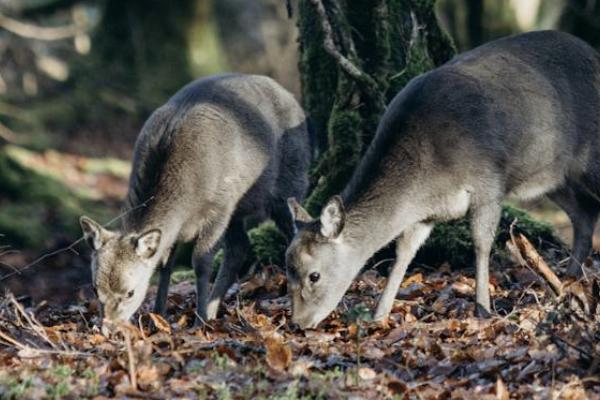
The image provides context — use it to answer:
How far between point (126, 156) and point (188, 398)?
16.6m

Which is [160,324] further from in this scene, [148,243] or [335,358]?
[335,358]

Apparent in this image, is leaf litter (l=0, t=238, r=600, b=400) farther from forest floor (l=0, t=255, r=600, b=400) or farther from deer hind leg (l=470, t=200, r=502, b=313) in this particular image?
deer hind leg (l=470, t=200, r=502, b=313)

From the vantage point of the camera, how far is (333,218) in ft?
27.5

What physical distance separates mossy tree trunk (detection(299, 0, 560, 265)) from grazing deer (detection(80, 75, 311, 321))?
61 cm

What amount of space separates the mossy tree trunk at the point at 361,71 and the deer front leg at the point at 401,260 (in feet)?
3.69

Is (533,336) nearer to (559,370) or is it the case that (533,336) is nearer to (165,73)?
(559,370)

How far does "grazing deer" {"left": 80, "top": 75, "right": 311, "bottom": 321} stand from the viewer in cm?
908

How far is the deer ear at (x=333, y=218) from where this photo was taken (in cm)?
826

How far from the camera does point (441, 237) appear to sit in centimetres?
1031

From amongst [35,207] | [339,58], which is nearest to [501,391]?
[339,58]

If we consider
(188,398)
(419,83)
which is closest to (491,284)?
(419,83)

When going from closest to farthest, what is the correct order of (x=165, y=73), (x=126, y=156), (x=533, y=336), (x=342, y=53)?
1. (x=533, y=336)
2. (x=342, y=53)
3. (x=165, y=73)
4. (x=126, y=156)

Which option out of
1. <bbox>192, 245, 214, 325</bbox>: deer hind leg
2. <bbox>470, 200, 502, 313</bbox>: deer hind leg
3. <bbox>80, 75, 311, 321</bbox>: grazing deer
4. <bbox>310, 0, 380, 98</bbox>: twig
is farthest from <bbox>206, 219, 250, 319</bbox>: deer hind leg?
<bbox>470, 200, 502, 313</bbox>: deer hind leg

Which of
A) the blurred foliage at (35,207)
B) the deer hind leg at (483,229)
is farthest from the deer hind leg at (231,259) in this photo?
the blurred foliage at (35,207)
